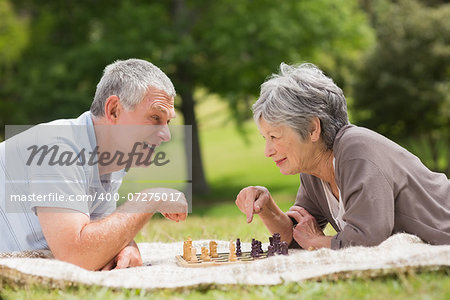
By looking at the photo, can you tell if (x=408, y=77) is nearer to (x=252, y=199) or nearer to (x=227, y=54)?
(x=227, y=54)

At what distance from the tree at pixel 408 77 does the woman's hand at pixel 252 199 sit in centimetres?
1869

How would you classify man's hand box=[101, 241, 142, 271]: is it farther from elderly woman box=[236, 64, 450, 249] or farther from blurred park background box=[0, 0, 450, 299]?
blurred park background box=[0, 0, 450, 299]

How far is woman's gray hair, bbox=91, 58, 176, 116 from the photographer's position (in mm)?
4293

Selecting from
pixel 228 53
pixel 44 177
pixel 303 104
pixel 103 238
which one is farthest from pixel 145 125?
pixel 228 53

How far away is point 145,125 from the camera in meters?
4.31

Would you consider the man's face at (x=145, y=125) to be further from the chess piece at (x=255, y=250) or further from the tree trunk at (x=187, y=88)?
the tree trunk at (x=187, y=88)

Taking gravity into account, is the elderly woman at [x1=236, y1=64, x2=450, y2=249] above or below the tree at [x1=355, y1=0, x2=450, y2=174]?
above

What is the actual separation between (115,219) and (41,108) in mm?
16642

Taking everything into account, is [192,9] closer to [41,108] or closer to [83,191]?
[41,108]

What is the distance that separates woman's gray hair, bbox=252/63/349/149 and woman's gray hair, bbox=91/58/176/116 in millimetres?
788

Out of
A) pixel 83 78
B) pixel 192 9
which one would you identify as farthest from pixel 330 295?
pixel 192 9

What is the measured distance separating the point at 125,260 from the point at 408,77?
66.8ft

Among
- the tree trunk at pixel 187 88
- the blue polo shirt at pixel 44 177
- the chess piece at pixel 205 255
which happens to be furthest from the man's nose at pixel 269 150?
the tree trunk at pixel 187 88

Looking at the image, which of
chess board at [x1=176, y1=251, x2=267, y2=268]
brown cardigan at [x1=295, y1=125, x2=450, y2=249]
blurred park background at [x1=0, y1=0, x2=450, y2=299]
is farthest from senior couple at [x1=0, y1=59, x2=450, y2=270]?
blurred park background at [x1=0, y1=0, x2=450, y2=299]
